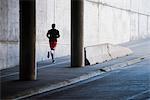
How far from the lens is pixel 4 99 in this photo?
1204 cm

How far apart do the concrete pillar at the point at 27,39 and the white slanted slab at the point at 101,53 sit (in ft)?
20.4

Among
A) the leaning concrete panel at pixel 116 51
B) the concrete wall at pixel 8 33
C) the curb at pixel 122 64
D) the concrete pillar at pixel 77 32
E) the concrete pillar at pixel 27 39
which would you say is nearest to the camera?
the concrete pillar at pixel 27 39

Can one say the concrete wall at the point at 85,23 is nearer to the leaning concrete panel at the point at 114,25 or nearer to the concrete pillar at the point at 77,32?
the leaning concrete panel at the point at 114,25

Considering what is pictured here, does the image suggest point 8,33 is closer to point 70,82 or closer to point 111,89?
point 70,82

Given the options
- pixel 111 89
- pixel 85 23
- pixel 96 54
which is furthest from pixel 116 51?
pixel 111 89

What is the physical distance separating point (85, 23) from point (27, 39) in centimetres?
1399

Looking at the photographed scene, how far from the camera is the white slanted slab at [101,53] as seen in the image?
22677 mm

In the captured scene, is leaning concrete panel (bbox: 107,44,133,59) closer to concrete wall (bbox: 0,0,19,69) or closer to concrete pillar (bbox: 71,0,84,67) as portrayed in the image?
concrete pillar (bbox: 71,0,84,67)

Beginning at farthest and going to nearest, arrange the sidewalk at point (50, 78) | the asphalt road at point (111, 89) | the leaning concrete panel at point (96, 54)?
the leaning concrete panel at point (96, 54)
the sidewalk at point (50, 78)
the asphalt road at point (111, 89)

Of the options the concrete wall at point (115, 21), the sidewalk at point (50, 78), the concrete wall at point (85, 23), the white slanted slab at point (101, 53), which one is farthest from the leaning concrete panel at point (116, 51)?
the concrete wall at point (115, 21)

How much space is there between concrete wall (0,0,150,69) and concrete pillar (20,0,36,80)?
11.6 feet

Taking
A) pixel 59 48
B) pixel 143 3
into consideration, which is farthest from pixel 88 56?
pixel 143 3

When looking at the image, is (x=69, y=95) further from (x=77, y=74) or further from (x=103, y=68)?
(x=103, y=68)

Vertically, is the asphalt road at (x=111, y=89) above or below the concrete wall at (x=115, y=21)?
below
